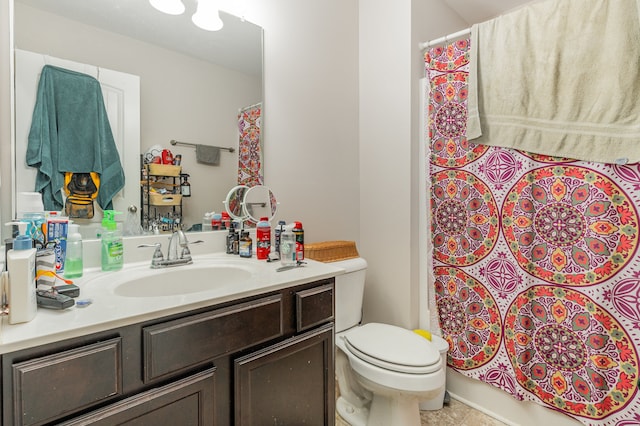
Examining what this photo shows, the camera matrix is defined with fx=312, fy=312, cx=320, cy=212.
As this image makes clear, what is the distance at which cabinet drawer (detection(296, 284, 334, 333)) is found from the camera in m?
1.02

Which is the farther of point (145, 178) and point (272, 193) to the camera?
point (272, 193)

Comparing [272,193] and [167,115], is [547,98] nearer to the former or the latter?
[272,193]

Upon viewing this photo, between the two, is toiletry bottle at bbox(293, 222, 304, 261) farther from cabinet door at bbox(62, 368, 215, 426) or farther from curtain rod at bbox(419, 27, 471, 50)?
curtain rod at bbox(419, 27, 471, 50)

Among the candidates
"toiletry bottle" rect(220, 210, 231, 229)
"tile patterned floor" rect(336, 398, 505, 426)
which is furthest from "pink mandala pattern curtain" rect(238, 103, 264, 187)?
"tile patterned floor" rect(336, 398, 505, 426)

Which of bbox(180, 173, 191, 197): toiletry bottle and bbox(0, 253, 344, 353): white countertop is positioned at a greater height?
bbox(180, 173, 191, 197): toiletry bottle

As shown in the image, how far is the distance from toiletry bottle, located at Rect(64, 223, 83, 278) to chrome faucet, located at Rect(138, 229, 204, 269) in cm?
22

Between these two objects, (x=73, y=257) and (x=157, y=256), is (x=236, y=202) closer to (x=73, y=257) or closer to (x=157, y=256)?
(x=157, y=256)

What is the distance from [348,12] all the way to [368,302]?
1.82 metres

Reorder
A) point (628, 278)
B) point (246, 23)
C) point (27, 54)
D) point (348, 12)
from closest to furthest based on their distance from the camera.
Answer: point (27, 54) < point (628, 278) < point (246, 23) < point (348, 12)

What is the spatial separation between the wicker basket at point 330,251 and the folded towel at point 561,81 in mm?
818

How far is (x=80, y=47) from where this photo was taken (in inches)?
42.8

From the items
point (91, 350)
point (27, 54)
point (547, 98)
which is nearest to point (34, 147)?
point (27, 54)

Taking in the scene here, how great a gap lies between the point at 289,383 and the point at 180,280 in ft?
1.71

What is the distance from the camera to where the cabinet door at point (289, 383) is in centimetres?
90
